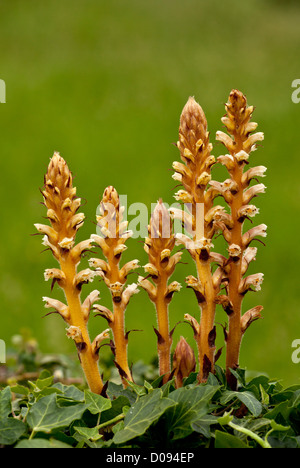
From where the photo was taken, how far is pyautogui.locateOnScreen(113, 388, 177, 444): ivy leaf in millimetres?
1247

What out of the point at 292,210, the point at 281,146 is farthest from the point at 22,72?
the point at 292,210

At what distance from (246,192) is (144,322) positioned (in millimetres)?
3691

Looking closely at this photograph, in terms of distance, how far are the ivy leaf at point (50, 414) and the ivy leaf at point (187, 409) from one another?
0.19 meters

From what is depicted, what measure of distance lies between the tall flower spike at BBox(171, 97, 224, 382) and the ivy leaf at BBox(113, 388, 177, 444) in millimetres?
228

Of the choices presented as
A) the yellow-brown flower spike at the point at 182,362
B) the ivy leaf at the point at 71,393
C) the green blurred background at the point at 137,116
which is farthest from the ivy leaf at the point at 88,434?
A: the green blurred background at the point at 137,116

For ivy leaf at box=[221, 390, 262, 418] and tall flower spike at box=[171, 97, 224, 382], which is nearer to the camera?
ivy leaf at box=[221, 390, 262, 418]

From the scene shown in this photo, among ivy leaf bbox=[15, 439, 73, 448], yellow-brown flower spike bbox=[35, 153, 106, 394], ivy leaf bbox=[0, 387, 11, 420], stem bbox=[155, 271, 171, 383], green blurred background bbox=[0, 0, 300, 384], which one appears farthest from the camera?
green blurred background bbox=[0, 0, 300, 384]

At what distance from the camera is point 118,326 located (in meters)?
1.57

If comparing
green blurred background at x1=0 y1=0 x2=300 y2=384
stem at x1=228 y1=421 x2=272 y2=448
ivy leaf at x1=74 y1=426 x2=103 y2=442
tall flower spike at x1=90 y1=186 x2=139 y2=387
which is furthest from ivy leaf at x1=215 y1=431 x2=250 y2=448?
green blurred background at x1=0 y1=0 x2=300 y2=384

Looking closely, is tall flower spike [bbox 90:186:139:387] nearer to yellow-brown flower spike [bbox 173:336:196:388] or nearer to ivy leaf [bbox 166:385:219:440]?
yellow-brown flower spike [bbox 173:336:196:388]

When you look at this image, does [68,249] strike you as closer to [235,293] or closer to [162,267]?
[162,267]

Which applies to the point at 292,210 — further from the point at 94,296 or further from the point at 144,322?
the point at 94,296

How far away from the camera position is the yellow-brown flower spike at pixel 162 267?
4.82ft

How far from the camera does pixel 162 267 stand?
1521mm
